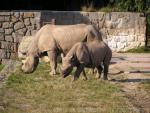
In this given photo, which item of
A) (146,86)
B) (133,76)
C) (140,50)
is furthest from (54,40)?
(140,50)

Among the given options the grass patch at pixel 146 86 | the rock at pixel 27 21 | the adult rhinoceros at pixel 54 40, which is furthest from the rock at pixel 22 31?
the grass patch at pixel 146 86

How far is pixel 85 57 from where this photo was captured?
1180 cm

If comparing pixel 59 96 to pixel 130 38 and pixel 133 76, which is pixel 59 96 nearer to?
pixel 133 76

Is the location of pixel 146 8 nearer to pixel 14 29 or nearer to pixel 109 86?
pixel 14 29

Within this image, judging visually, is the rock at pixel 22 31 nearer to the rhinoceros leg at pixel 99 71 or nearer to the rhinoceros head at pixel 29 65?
the rhinoceros head at pixel 29 65

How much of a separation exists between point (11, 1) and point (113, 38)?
684cm

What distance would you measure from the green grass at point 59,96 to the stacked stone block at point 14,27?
6277 millimetres

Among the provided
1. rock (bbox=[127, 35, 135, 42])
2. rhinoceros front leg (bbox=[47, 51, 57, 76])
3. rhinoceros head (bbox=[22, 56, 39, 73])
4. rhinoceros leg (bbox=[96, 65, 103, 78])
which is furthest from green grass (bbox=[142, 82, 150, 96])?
rock (bbox=[127, 35, 135, 42])

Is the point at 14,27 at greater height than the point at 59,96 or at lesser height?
greater

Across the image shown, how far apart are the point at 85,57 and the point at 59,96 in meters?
1.90

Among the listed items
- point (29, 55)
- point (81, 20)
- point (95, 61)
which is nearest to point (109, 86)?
point (95, 61)

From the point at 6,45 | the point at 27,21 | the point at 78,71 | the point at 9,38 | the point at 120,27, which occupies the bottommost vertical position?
the point at 6,45

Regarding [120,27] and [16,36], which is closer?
[16,36]

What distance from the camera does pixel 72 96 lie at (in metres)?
10.2
